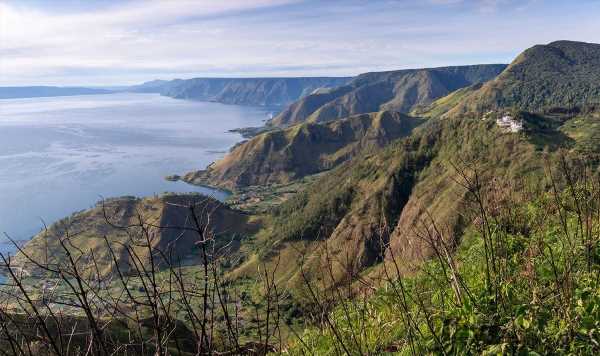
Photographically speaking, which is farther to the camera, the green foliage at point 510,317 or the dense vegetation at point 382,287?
the green foliage at point 510,317

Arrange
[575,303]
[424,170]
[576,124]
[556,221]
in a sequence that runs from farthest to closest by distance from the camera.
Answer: [576,124]
[424,170]
[556,221]
[575,303]

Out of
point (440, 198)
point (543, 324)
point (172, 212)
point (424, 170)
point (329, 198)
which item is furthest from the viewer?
point (172, 212)

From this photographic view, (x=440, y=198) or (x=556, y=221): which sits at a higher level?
(x=556, y=221)

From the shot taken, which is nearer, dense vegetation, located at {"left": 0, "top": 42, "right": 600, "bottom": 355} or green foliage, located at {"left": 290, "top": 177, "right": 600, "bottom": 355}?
dense vegetation, located at {"left": 0, "top": 42, "right": 600, "bottom": 355}

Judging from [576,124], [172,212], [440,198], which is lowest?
[172,212]

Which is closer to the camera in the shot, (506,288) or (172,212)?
(506,288)

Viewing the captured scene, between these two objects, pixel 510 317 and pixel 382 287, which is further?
pixel 382 287

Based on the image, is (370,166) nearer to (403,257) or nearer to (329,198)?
(329,198)

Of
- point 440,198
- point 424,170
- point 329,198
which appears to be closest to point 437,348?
point 440,198

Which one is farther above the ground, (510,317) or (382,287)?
(510,317)
